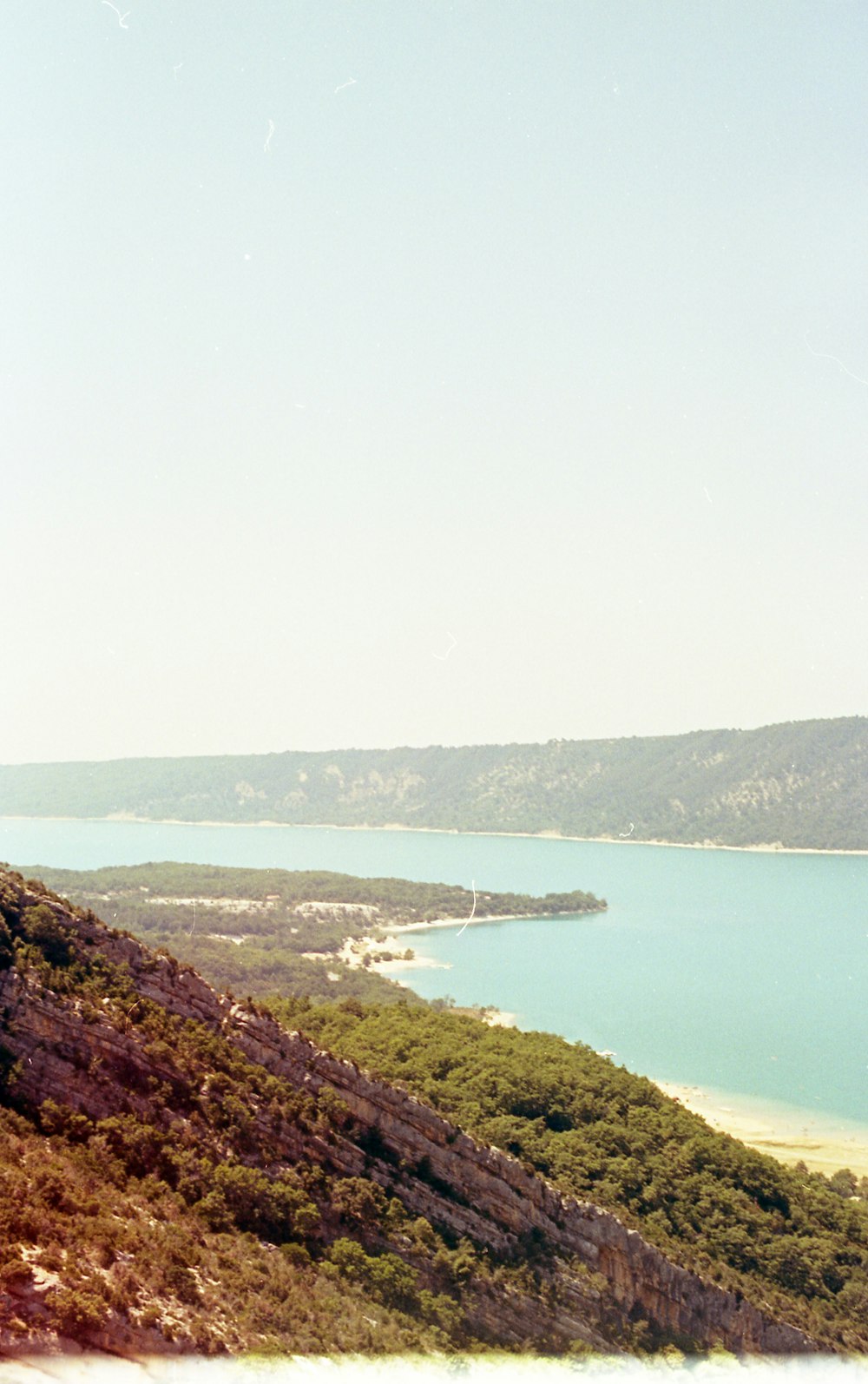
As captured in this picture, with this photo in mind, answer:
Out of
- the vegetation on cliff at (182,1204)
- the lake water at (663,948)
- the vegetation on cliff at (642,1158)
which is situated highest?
the vegetation on cliff at (182,1204)

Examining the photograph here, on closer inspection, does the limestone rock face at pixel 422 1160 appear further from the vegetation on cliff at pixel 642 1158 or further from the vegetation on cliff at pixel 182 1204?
the vegetation on cliff at pixel 642 1158

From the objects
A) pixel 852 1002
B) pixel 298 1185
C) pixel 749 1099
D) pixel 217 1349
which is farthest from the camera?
pixel 852 1002

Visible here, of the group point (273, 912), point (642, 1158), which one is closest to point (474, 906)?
point (273, 912)

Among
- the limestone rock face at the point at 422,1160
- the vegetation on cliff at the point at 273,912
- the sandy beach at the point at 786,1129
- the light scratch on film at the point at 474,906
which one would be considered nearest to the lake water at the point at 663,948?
the light scratch on film at the point at 474,906

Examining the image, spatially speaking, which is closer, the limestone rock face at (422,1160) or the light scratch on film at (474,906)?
the limestone rock face at (422,1160)

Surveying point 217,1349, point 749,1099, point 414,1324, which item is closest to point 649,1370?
point 414,1324

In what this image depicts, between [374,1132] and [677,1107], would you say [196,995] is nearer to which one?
[374,1132]

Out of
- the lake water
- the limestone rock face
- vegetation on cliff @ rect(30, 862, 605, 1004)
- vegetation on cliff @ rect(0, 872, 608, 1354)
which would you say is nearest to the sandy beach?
the lake water

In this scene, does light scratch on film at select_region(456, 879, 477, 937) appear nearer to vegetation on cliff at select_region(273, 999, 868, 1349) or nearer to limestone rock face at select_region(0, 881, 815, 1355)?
vegetation on cliff at select_region(273, 999, 868, 1349)
